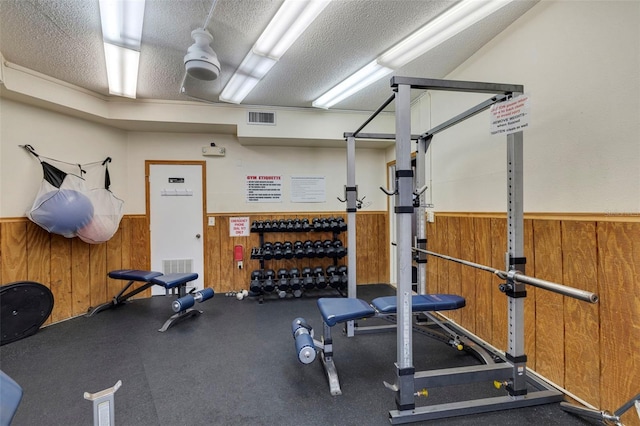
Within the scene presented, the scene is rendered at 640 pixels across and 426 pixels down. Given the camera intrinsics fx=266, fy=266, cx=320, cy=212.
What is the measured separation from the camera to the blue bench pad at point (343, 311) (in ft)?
6.28

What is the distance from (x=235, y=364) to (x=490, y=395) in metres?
1.90

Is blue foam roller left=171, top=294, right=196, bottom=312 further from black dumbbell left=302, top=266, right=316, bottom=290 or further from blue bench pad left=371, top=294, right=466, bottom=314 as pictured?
blue bench pad left=371, top=294, right=466, bottom=314

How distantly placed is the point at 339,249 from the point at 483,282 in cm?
194

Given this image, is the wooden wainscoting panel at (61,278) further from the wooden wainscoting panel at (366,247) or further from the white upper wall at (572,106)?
the white upper wall at (572,106)

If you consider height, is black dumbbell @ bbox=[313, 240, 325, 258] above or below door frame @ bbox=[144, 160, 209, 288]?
below

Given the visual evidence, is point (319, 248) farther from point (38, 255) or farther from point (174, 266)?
point (38, 255)

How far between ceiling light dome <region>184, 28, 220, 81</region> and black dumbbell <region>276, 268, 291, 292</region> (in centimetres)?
265

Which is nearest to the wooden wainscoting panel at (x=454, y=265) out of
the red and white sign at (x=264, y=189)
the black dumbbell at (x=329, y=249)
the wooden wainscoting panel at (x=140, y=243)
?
the black dumbbell at (x=329, y=249)

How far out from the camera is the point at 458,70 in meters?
2.71

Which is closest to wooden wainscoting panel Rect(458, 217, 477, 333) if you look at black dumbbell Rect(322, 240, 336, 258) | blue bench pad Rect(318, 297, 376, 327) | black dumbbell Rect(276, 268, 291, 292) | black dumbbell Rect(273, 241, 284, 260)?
blue bench pad Rect(318, 297, 376, 327)

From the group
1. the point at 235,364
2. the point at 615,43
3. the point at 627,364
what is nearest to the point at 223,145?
the point at 235,364

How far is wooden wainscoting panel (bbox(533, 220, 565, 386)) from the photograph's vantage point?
174 cm

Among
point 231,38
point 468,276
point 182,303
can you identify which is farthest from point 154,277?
point 468,276

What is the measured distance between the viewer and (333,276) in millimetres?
3779
